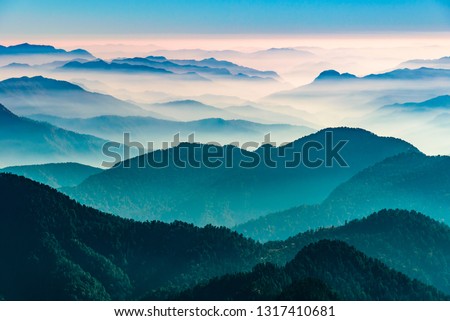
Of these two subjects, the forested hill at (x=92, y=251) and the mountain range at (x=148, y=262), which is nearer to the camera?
the mountain range at (x=148, y=262)

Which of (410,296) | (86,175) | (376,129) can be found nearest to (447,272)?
(410,296)

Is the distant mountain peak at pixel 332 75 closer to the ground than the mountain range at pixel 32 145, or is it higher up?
higher up

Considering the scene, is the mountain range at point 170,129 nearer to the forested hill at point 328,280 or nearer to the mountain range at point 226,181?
the mountain range at point 226,181

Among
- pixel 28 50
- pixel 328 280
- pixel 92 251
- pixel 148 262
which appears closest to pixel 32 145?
pixel 28 50

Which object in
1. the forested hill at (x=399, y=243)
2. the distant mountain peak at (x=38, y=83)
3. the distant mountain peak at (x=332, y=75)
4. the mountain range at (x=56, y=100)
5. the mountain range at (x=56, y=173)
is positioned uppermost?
the distant mountain peak at (x=332, y=75)

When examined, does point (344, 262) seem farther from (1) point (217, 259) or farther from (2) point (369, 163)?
(2) point (369, 163)

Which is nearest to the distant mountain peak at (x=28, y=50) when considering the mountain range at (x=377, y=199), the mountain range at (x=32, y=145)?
the mountain range at (x=32, y=145)

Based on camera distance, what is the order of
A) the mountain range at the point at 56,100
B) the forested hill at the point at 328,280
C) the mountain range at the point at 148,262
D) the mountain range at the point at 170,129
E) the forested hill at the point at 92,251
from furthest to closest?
the mountain range at the point at 56,100 → the mountain range at the point at 170,129 → the forested hill at the point at 92,251 → the mountain range at the point at 148,262 → the forested hill at the point at 328,280

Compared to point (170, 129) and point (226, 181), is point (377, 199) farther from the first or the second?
point (170, 129)

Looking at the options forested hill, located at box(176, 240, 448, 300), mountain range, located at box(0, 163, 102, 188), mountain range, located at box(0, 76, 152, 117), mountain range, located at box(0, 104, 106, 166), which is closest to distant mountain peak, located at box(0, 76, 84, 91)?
mountain range, located at box(0, 76, 152, 117)

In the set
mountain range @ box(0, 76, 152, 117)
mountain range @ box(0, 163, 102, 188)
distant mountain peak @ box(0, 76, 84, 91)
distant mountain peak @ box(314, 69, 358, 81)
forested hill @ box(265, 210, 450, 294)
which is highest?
distant mountain peak @ box(314, 69, 358, 81)

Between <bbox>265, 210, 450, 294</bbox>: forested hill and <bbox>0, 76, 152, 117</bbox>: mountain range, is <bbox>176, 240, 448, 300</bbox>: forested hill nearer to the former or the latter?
<bbox>265, 210, 450, 294</bbox>: forested hill
